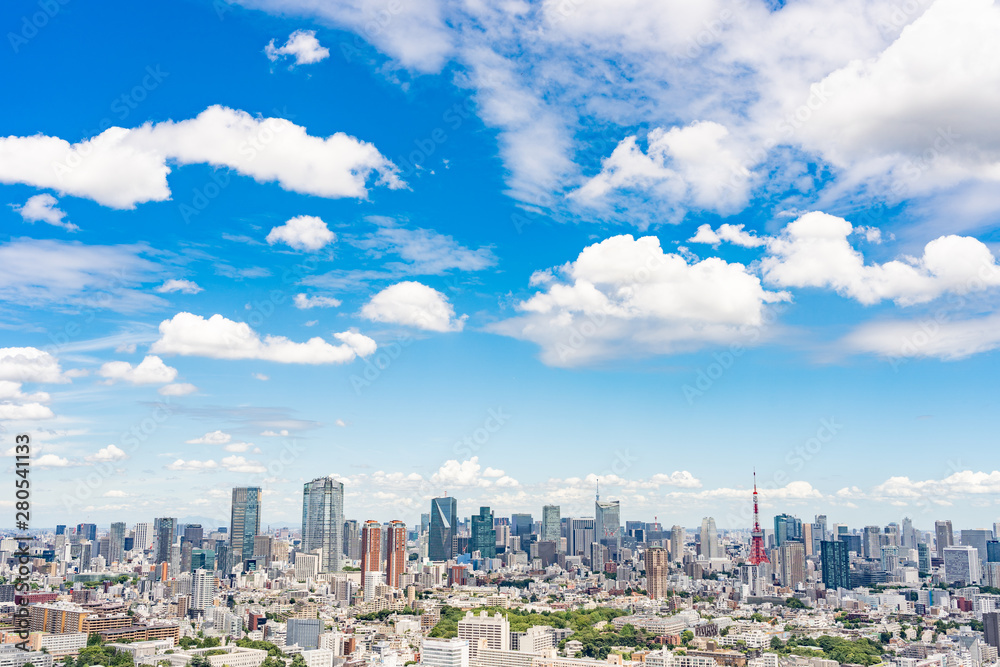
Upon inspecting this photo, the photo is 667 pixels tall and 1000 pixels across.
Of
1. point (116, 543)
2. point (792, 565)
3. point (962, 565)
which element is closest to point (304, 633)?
point (792, 565)

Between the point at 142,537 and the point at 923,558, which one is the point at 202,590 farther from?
the point at 923,558

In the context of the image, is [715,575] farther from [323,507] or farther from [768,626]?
[323,507]

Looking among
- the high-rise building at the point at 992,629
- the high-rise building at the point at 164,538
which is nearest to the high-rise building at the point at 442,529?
the high-rise building at the point at 164,538

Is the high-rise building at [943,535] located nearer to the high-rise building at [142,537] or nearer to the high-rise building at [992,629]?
the high-rise building at [992,629]

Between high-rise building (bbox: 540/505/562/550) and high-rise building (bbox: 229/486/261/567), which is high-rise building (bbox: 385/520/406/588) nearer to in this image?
high-rise building (bbox: 229/486/261/567)

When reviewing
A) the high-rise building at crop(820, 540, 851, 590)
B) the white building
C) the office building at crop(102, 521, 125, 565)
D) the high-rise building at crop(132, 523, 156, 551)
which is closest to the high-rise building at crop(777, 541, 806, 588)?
the high-rise building at crop(820, 540, 851, 590)

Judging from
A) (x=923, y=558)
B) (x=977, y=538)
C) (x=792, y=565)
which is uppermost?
(x=977, y=538)
